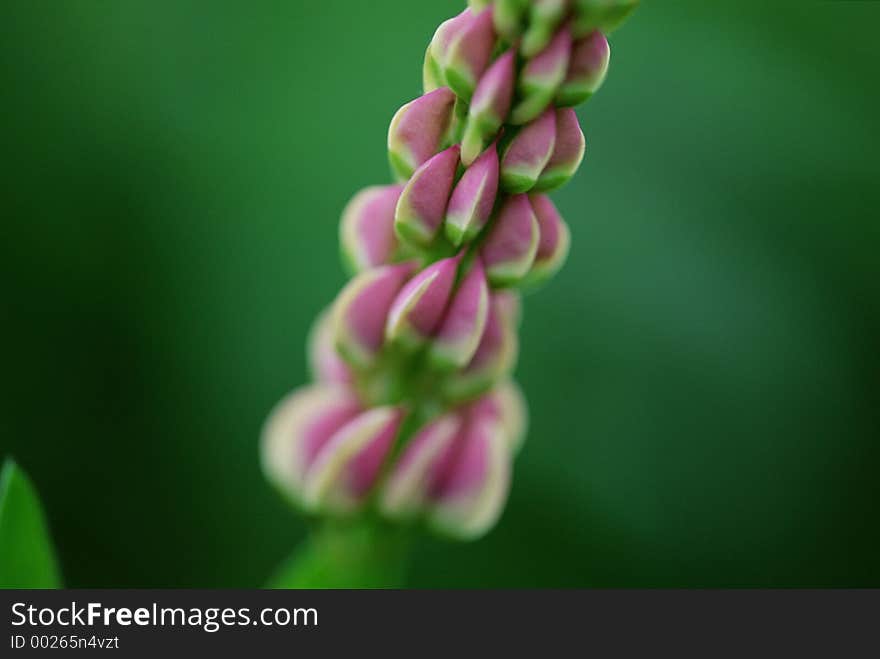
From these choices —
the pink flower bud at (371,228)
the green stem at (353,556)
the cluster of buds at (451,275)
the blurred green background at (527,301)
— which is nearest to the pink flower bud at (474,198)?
the cluster of buds at (451,275)

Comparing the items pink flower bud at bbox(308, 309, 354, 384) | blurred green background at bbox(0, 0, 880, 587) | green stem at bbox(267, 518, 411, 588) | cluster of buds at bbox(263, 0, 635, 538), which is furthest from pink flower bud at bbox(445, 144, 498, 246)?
Answer: blurred green background at bbox(0, 0, 880, 587)

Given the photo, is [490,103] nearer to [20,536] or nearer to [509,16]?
[509,16]

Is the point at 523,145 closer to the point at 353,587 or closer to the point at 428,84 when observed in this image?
the point at 428,84

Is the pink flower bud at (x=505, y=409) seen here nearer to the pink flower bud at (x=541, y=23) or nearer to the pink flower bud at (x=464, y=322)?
the pink flower bud at (x=464, y=322)

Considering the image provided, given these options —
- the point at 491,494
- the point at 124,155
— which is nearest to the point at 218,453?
the point at 124,155

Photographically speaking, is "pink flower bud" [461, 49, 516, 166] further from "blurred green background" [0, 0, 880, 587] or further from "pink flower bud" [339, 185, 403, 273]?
"blurred green background" [0, 0, 880, 587]

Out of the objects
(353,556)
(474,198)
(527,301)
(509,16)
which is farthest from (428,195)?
(527,301)
